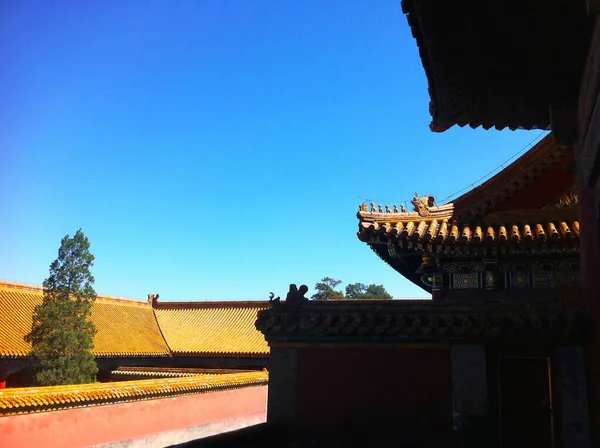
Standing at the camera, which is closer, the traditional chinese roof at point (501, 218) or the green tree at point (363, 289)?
the traditional chinese roof at point (501, 218)

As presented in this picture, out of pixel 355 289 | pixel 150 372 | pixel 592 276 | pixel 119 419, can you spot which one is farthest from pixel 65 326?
pixel 355 289

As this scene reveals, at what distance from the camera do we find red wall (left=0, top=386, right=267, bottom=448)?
33.6 feet

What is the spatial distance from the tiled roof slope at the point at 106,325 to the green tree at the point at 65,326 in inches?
31.7

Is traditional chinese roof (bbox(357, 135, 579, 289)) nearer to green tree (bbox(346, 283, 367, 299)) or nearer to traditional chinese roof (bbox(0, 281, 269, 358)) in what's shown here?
traditional chinese roof (bbox(0, 281, 269, 358))

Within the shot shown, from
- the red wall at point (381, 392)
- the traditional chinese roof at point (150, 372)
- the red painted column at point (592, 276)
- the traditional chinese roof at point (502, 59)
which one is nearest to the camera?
the traditional chinese roof at point (502, 59)

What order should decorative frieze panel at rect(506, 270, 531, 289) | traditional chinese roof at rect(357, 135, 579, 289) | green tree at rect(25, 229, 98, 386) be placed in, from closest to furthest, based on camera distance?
traditional chinese roof at rect(357, 135, 579, 289) → decorative frieze panel at rect(506, 270, 531, 289) → green tree at rect(25, 229, 98, 386)

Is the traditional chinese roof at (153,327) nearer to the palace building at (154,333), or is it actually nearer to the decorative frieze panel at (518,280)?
the palace building at (154,333)

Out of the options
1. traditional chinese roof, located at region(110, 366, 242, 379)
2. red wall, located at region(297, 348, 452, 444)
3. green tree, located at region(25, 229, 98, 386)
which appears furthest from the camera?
traditional chinese roof, located at region(110, 366, 242, 379)

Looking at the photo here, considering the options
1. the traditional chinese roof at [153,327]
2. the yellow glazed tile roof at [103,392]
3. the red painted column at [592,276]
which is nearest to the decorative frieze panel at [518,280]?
the red painted column at [592,276]

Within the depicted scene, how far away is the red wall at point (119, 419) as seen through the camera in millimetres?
10227

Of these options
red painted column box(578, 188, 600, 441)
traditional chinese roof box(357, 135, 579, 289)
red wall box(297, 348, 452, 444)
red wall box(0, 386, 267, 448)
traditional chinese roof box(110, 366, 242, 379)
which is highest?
traditional chinese roof box(357, 135, 579, 289)

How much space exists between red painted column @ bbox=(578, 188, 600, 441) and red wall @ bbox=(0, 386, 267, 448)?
10.2 m

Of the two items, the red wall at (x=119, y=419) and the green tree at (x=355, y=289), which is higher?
the green tree at (x=355, y=289)

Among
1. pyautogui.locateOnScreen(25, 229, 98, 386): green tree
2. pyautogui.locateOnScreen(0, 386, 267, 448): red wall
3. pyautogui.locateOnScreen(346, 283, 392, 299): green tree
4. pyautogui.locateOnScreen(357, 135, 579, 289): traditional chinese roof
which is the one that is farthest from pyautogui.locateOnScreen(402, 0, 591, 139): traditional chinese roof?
pyautogui.locateOnScreen(346, 283, 392, 299): green tree
